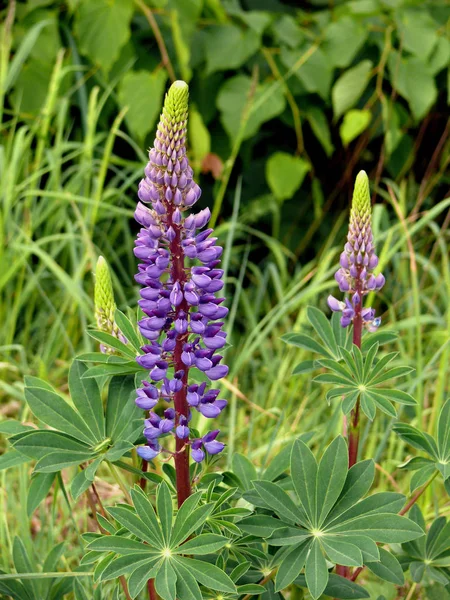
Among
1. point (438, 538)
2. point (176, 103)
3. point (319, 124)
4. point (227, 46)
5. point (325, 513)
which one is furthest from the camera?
point (319, 124)

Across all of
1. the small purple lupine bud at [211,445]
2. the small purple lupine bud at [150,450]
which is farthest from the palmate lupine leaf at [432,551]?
the small purple lupine bud at [150,450]

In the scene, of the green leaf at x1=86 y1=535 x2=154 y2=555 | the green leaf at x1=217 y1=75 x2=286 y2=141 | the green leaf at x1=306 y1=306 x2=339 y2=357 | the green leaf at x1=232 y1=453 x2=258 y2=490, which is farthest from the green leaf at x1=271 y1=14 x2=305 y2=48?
the green leaf at x1=86 y1=535 x2=154 y2=555

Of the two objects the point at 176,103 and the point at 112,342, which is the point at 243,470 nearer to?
the point at 112,342

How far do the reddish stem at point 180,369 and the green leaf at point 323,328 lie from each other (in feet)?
1.73

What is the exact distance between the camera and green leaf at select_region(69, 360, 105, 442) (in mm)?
1729

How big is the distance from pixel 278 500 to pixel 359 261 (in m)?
0.56

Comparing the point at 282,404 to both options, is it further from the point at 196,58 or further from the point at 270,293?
the point at 196,58

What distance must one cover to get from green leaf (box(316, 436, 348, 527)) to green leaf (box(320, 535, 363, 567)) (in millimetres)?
48

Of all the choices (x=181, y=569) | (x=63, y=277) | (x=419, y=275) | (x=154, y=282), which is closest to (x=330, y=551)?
(x=181, y=569)

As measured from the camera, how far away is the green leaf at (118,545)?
1.50 meters

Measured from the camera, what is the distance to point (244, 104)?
4.06 meters

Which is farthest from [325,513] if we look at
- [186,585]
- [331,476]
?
[186,585]

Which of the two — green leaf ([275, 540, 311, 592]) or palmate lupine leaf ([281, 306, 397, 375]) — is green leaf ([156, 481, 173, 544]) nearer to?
green leaf ([275, 540, 311, 592])

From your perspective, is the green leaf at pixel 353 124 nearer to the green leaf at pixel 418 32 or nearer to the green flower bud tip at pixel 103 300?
the green leaf at pixel 418 32
